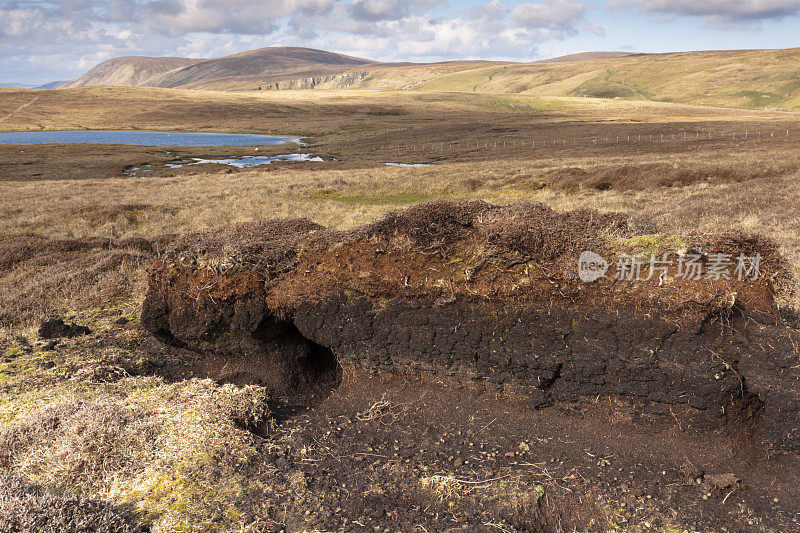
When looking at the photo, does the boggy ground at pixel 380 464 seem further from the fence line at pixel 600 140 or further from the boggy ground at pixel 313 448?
the fence line at pixel 600 140

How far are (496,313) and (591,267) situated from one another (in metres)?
1.34

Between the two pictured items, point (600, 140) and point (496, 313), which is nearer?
point (496, 313)

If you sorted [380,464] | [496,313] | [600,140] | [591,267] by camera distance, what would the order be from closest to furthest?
[380,464] → [591,267] → [496,313] → [600,140]

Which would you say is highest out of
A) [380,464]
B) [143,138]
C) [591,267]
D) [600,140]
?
[143,138]

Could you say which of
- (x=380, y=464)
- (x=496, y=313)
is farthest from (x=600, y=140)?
(x=380, y=464)

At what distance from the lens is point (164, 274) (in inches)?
313

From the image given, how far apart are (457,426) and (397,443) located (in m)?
0.81

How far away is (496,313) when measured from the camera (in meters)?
6.64

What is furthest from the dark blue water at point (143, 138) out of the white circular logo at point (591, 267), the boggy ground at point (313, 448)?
the white circular logo at point (591, 267)

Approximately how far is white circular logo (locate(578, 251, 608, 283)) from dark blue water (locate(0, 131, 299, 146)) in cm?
8797

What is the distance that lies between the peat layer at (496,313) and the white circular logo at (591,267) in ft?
0.22

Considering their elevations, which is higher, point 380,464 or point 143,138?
point 143,138

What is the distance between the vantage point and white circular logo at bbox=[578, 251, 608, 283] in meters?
6.42

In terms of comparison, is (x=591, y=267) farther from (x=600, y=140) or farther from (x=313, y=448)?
(x=600, y=140)
